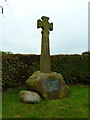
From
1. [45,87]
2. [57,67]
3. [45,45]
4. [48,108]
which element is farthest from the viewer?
[57,67]

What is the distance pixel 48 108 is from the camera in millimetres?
8484

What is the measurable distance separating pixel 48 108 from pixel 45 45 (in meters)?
3.52

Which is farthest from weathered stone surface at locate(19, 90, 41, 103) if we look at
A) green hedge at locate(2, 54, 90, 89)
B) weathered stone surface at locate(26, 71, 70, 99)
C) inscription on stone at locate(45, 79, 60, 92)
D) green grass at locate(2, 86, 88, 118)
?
green hedge at locate(2, 54, 90, 89)

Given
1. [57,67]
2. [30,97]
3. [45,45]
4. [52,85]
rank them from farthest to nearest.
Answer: [57,67]
[45,45]
[52,85]
[30,97]

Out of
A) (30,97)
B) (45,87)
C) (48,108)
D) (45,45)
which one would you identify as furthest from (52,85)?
(45,45)

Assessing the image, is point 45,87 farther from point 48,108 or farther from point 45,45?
point 45,45

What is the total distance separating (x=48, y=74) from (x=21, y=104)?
82.4 inches

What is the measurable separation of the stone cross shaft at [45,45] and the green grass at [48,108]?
5.91ft

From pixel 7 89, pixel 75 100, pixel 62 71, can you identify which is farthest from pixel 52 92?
pixel 62 71

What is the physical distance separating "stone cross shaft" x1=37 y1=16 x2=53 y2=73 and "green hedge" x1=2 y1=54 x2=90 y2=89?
2332 millimetres

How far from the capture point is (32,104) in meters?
9.02

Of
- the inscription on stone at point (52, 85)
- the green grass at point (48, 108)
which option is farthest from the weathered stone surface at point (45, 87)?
the green grass at point (48, 108)

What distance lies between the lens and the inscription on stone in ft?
32.8

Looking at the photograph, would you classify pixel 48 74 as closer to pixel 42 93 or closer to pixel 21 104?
pixel 42 93
